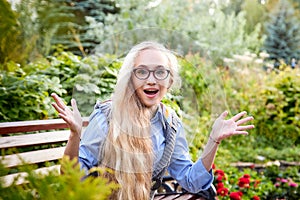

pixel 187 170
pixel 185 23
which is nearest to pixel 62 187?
pixel 187 170

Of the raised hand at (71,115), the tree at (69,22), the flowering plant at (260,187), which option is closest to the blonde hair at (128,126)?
the raised hand at (71,115)

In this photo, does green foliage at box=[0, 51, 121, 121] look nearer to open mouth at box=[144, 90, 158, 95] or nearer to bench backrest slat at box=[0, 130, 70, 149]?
open mouth at box=[144, 90, 158, 95]

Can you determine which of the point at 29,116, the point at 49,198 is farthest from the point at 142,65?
the point at 29,116

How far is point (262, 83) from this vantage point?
306 inches

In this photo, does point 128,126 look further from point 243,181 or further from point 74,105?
point 243,181

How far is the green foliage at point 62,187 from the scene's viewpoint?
29.3 inches

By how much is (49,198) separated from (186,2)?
10495mm

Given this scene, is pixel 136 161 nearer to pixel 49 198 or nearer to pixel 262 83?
pixel 49 198

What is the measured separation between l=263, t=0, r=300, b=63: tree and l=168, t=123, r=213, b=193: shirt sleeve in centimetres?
1860

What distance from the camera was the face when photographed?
1611 millimetres

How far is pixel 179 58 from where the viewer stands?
1743 millimetres

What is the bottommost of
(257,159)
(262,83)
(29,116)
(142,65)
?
(257,159)

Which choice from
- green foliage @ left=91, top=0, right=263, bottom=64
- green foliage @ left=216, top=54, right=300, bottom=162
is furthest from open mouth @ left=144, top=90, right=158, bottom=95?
green foliage @ left=216, top=54, right=300, bottom=162

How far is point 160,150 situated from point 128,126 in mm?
249
